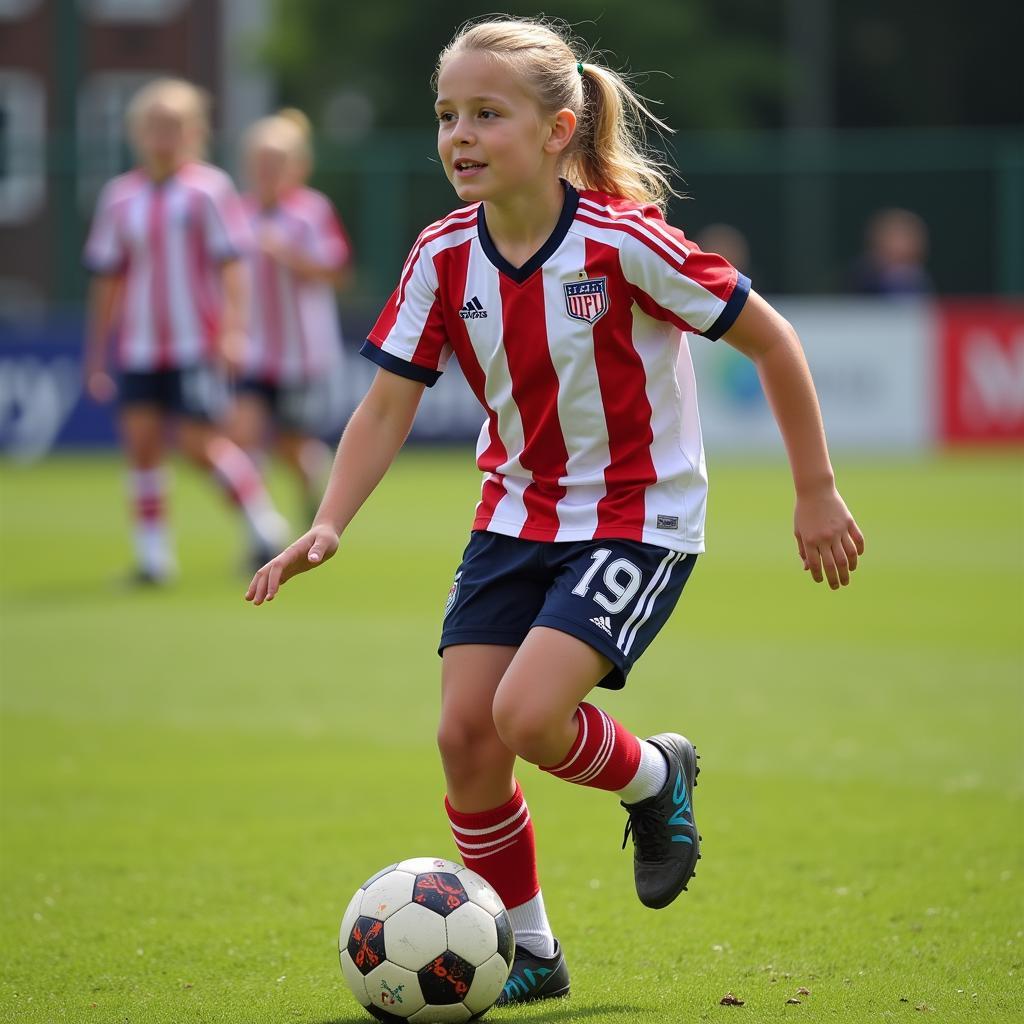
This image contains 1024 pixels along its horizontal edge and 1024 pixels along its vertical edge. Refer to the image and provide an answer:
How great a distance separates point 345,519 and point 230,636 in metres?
4.64

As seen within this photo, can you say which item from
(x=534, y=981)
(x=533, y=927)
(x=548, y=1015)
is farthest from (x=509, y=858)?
(x=548, y=1015)

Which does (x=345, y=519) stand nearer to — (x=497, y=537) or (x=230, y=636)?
(x=497, y=537)

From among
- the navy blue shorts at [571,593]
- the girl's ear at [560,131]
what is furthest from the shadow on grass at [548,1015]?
the girl's ear at [560,131]

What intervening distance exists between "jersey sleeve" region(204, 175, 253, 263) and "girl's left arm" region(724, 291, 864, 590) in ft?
22.2

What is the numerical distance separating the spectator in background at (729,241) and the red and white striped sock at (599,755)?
14.6 m

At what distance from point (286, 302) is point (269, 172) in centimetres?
84

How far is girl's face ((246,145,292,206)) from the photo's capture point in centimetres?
1090

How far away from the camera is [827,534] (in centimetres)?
357

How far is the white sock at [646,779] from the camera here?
3672 mm

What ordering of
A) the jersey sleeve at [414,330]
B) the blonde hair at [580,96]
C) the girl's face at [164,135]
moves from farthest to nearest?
1. the girl's face at [164,135]
2. the jersey sleeve at [414,330]
3. the blonde hair at [580,96]

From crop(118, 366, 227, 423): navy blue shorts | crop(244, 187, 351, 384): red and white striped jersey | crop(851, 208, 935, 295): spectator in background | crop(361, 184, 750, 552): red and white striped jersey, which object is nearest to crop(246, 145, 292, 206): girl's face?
crop(244, 187, 351, 384): red and white striped jersey

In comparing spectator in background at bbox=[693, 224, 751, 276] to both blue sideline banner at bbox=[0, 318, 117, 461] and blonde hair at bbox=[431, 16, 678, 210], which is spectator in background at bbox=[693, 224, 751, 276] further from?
blonde hair at bbox=[431, 16, 678, 210]

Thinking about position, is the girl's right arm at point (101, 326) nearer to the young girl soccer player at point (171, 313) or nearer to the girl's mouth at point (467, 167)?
the young girl soccer player at point (171, 313)

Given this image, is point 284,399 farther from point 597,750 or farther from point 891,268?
point 891,268
